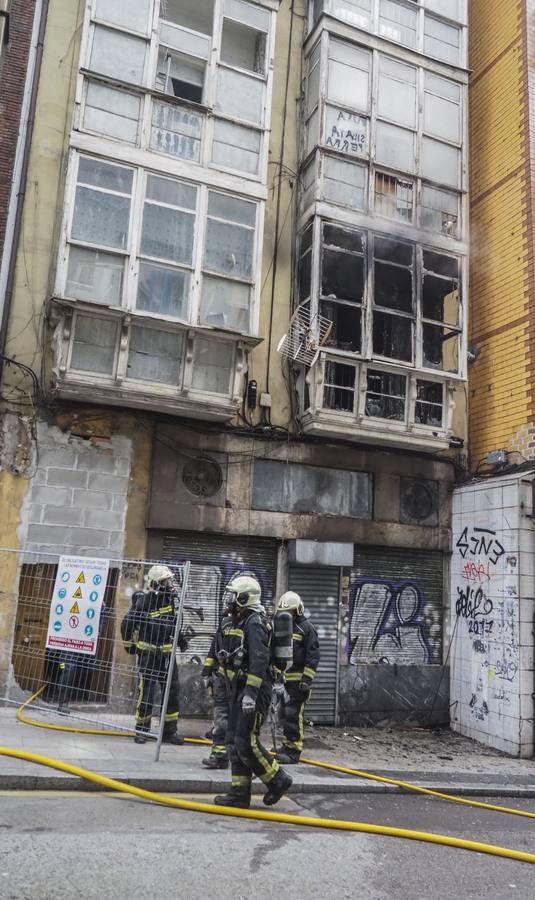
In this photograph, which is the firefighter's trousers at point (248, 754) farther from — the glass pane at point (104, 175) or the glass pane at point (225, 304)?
the glass pane at point (104, 175)

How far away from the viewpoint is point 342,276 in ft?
37.8

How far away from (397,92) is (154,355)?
664cm

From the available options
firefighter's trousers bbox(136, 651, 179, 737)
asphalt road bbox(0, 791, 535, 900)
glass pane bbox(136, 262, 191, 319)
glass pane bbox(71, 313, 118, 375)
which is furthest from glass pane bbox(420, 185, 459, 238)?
asphalt road bbox(0, 791, 535, 900)

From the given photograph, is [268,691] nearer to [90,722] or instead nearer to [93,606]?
[93,606]

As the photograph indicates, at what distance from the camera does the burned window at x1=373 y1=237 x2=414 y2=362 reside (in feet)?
37.6

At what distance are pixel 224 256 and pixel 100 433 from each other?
10.7 feet

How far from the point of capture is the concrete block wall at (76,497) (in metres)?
9.66

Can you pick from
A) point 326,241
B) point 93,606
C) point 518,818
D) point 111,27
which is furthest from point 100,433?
point 518,818

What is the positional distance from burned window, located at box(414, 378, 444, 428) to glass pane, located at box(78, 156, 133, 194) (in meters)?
5.44

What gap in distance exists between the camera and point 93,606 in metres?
7.68

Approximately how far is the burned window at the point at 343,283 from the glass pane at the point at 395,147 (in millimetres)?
1610

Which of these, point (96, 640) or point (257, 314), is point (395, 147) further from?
point (96, 640)

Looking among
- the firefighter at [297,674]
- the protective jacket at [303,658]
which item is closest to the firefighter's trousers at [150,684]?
the firefighter at [297,674]

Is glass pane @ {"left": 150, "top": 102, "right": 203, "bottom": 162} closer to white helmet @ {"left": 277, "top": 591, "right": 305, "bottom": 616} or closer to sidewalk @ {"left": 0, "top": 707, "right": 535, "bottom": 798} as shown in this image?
white helmet @ {"left": 277, "top": 591, "right": 305, "bottom": 616}
